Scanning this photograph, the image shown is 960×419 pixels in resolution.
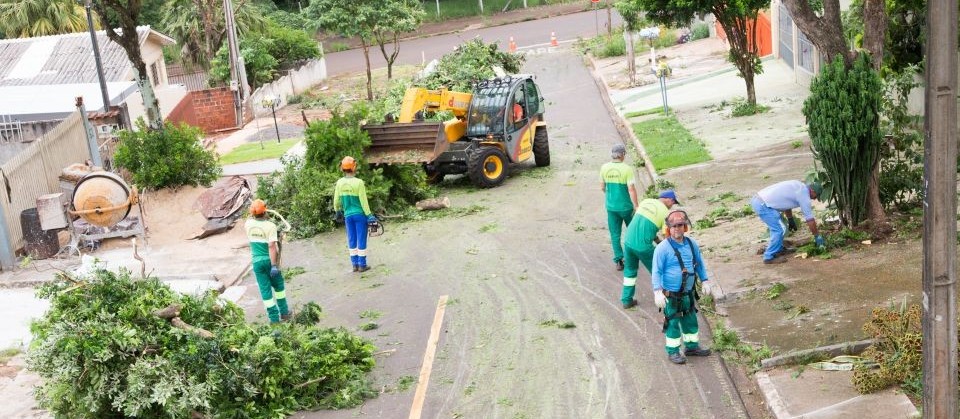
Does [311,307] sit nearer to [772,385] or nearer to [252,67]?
[772,385]

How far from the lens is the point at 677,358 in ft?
35.3

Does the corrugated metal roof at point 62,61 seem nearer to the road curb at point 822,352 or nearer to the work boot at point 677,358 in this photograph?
the work boot at point 677,358

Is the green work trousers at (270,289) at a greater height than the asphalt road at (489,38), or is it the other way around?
the asphalt road at (489,38)

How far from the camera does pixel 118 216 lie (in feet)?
61.5

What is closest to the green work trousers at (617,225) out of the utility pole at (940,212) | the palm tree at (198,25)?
the utility pole at (940,212)

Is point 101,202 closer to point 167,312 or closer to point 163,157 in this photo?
point 163,157

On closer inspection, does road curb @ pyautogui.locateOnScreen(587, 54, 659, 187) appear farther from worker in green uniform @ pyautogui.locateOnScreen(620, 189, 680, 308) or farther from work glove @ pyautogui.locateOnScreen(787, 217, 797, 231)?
worker in green uniform @ pyautogui.locateOnScreen(620, 189, 680, 308)

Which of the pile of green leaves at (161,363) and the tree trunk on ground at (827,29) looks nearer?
the pile of green leaves at (161,363)

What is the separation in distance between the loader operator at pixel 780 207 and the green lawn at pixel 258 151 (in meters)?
16.9

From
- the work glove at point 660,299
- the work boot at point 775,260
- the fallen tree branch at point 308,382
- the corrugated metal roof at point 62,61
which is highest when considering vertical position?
the corrugated metal roof at point 62,61

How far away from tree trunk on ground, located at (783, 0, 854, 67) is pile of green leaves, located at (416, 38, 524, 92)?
497 inches

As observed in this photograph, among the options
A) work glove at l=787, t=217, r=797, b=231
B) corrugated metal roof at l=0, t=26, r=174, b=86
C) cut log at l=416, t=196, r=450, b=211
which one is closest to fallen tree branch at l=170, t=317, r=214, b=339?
work glove at l=787, t=217, r=797, b=231

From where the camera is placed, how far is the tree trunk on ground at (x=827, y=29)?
1320cm

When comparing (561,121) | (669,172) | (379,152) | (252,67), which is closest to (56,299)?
(379,152)
